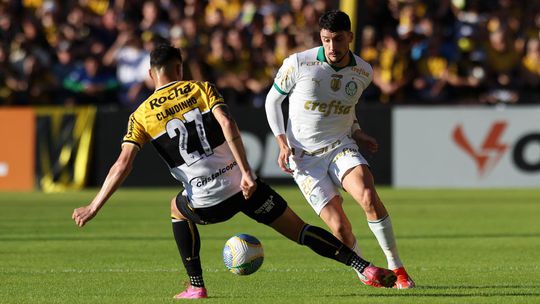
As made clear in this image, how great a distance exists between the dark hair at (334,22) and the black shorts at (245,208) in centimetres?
135

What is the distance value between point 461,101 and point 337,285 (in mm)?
12676

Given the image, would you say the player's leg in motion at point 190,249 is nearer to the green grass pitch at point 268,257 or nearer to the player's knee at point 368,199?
the green grass pitch at point 268,257

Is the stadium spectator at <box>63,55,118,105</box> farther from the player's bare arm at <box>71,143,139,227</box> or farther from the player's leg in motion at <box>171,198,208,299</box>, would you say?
the player's bare arm at <box>71,143,139,227</box>

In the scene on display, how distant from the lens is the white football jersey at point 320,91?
932 cm

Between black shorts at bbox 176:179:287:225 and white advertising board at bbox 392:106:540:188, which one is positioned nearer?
black shorts at bbox 176:179:287:225

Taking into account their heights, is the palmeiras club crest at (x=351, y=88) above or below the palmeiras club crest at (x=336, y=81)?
below

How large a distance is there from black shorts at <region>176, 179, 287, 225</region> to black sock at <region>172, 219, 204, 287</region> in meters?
0.09

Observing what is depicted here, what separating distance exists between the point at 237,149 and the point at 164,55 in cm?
86

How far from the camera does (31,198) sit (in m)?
19.5

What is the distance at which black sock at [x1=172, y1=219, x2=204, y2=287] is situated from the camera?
8.44 m

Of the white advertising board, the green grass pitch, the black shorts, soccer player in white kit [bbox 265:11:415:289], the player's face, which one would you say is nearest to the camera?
the black shorts

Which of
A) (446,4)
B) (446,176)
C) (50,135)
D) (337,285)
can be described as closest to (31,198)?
(50,135)

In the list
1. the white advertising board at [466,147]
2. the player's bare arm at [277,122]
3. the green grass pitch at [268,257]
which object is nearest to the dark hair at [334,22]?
the player's bare arm at [277,122]

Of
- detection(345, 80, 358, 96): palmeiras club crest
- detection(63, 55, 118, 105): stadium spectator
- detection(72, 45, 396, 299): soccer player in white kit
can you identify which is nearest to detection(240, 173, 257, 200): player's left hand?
detection(72, 45, 396, 299): soccer player in white kit
